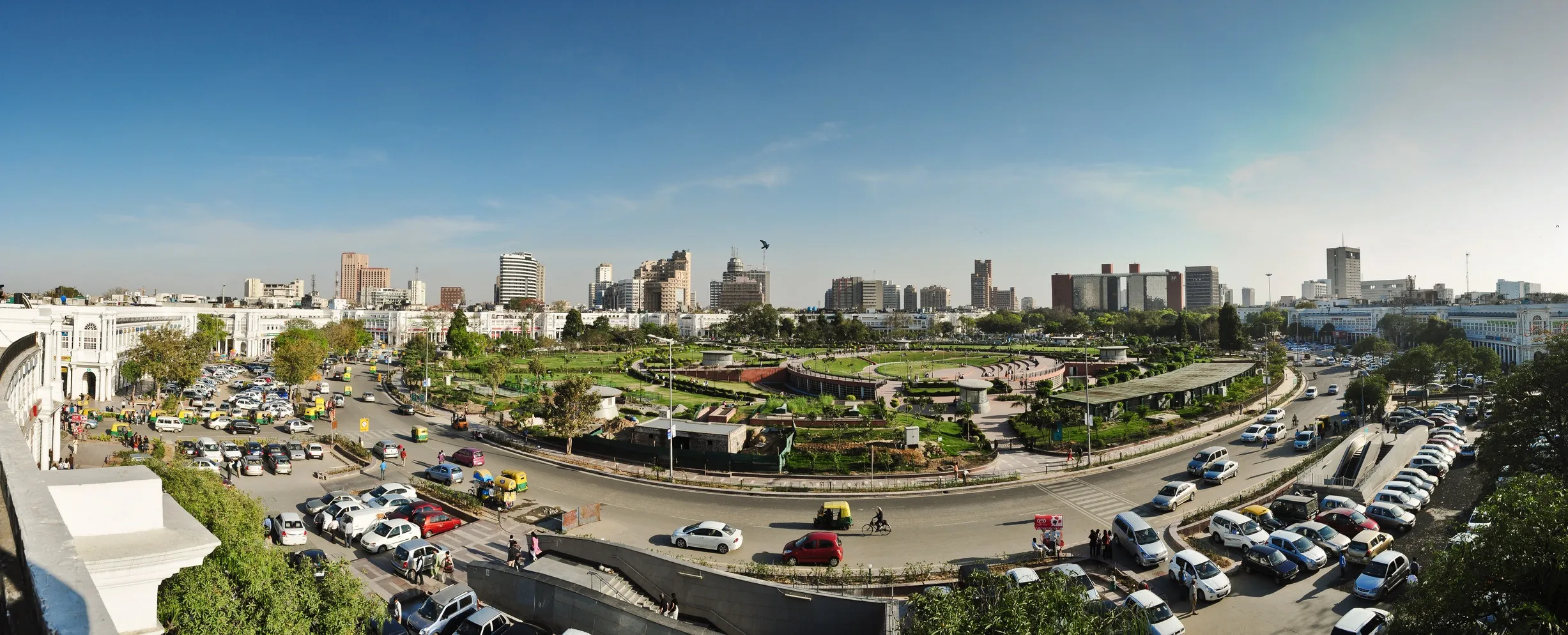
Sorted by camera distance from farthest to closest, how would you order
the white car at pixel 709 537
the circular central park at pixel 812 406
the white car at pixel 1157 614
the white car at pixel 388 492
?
1. the circular central park at pixel 812 406
2. the white car at pixel 388 492
3. the white car at pixel 709 537
4. the white car at pixel 1157 614

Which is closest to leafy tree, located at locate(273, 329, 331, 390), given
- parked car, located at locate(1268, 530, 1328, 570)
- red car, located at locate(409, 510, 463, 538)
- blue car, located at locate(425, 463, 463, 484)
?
blue car, located at locate(425, 463, 463, 484)

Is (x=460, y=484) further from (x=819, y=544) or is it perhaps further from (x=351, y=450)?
(x=819, y=544)

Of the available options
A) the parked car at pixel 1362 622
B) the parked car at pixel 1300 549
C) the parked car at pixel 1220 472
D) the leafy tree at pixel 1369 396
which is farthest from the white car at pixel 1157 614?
the leafy tree at pixel 1369 396

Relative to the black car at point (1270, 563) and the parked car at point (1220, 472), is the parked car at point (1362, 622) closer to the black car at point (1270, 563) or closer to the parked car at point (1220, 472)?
the black car at point (1270, 563)

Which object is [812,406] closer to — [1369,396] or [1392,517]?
[1392,517]

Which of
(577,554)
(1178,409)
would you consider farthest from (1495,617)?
(1178,409)

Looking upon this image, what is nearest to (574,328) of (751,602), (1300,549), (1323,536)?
(751,602)

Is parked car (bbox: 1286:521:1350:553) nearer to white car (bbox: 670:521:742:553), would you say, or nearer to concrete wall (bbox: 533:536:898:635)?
concrete wall (bbox: 533:536:898:635)
